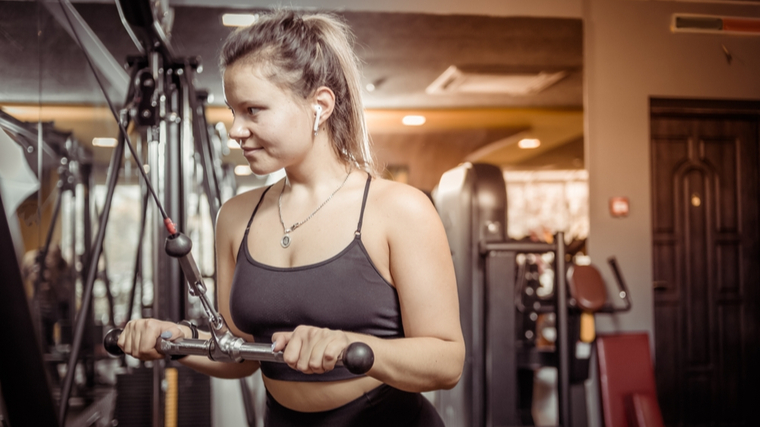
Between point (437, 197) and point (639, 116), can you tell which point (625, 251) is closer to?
point (639, 116)

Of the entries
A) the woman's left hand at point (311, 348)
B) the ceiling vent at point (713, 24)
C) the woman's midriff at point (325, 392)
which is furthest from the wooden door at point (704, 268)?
the woman's left hand at point (311, 348)

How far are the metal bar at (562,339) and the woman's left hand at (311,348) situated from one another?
194 cm

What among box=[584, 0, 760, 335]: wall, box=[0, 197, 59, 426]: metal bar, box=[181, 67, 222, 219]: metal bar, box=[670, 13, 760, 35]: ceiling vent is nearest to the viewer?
box=[0, 197, 59, 426]: metal bar

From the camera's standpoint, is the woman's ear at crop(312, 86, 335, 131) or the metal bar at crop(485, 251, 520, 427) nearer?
the woman's ear at crop(312, 86, 335, 131)

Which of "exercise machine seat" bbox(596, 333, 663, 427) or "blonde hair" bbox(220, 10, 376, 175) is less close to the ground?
"blonde hair" bbox(220, 10, 376, 175)

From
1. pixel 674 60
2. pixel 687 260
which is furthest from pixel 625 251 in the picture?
pixel 674 60

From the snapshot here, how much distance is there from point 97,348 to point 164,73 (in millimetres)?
2161

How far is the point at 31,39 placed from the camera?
2008mm

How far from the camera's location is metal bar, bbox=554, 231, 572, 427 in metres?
2.37

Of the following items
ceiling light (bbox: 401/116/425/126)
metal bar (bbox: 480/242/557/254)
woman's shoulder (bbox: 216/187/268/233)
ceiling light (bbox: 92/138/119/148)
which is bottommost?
metal bar (bbox: 480/242/557/254)

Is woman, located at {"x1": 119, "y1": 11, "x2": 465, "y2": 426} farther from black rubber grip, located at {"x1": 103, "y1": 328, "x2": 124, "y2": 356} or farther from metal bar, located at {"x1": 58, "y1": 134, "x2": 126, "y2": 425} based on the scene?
metal bar, located at {"x1": 58, "y1": 134, "x2": 126, "y2": 425}

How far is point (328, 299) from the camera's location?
938mm

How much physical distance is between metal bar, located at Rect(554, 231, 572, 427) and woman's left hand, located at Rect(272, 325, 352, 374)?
1935 millimetres

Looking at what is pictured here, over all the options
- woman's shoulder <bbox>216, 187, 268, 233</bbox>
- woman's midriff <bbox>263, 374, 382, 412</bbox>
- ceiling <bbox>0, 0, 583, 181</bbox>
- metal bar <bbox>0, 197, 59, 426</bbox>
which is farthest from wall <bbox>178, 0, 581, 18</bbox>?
metal bar <bbox>0, 197, 59, 426</bbox>
